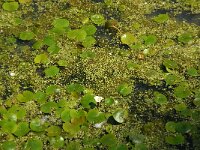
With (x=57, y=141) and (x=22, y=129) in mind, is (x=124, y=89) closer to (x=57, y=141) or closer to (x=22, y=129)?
(x=57, y=141)

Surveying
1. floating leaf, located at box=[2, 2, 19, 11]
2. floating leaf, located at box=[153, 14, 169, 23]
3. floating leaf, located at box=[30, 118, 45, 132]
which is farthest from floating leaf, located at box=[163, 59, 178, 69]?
floating leaf, located at box=[2, 2, 19, 11]

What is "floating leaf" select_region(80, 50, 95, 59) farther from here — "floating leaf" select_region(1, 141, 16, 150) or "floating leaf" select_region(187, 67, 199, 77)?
"floating leaf" select_region(1, 141, 16, 150)

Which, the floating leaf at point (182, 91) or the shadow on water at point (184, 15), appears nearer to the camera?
the floating leaf at point (182, 91)

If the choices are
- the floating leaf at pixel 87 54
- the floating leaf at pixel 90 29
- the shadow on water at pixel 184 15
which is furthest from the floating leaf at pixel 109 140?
the shadow on water at pixel 184 15

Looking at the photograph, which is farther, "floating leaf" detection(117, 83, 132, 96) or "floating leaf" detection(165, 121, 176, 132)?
"floating leaf" detection(117, 83, 132, 96)

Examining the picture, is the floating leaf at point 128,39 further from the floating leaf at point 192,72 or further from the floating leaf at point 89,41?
the floating leaf at point 192,72

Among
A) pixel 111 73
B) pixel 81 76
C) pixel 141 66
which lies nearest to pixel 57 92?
pixel 81 76

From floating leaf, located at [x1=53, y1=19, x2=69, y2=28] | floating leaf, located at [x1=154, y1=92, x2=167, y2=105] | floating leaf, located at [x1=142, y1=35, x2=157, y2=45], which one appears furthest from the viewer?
floating leaf, located at [x1=53, y1=19, x2=69, y2=28]
